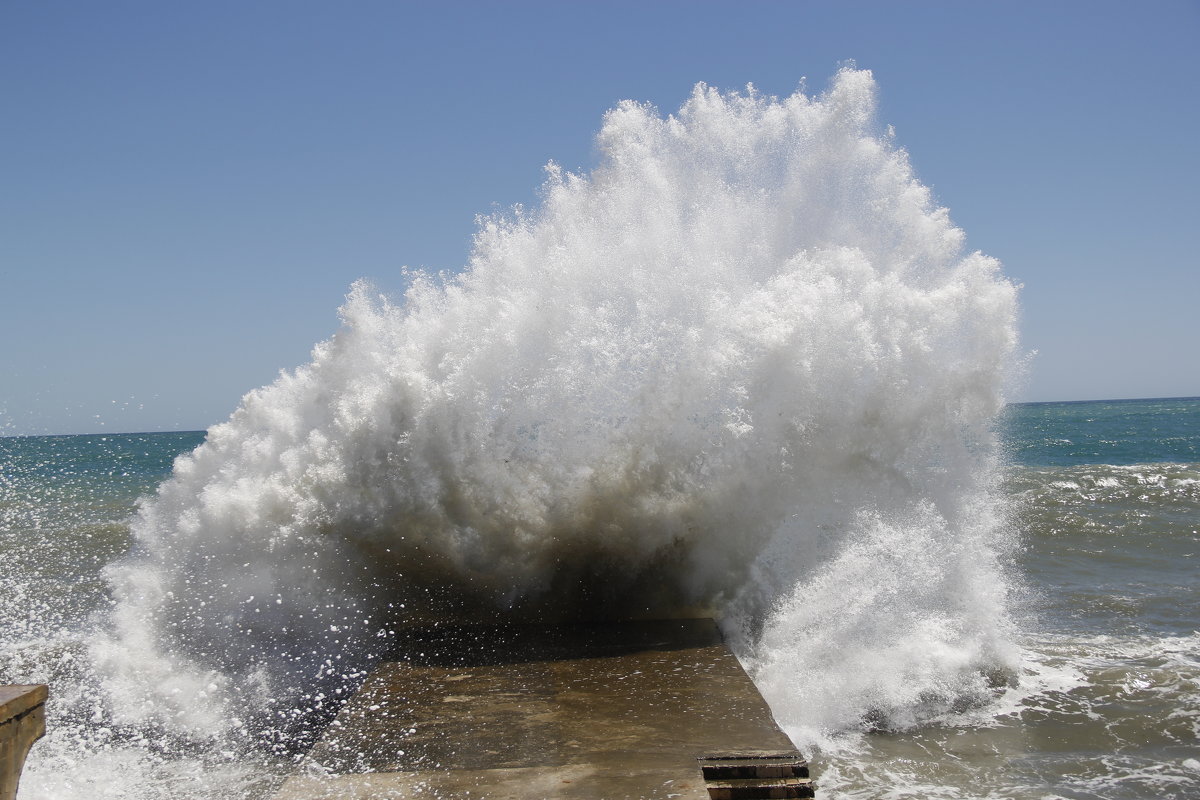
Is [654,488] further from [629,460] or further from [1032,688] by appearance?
[1032,688]

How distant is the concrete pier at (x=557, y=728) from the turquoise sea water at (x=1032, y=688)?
586mm

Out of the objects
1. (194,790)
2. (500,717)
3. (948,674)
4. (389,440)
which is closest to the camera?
(194,790)

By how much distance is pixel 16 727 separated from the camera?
3.25 metres

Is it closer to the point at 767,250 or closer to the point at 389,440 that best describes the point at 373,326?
the point at 389,440

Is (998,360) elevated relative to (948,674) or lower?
elevated

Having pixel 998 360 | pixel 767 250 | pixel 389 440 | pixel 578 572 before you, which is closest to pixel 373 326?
pixel 389 440

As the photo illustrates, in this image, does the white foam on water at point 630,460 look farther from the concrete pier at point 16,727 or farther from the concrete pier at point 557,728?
the concrete pier at point 16,727

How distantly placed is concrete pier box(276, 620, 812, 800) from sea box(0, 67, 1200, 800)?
641 millimetres

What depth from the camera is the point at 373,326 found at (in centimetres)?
788

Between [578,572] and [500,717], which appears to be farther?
[578,572]

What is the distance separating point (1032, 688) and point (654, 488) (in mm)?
3143

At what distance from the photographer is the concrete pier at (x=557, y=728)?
367 cm

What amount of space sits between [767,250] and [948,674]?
389 centimetres

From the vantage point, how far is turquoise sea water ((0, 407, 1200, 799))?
175 inches
